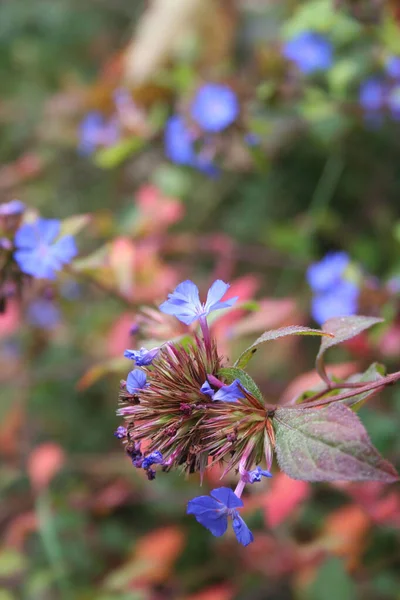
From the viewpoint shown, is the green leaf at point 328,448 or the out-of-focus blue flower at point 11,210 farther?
the out-of-focus blue flower at point 11,210

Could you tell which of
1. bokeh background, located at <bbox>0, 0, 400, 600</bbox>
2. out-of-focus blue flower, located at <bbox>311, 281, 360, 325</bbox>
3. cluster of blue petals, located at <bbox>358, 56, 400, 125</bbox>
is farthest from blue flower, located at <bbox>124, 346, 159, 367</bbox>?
cluster of blue petals, located at <bbox>358, 56, 400, 125</bbox>

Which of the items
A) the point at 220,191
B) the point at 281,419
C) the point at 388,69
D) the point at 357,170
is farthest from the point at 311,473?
the point at 220,191

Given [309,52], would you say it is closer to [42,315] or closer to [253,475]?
[42,315]

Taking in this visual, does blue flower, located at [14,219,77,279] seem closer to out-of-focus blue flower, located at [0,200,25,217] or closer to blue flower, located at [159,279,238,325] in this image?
out-of-focus blue flower, located at [0,200,25,217]

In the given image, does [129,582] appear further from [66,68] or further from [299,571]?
[66,68]

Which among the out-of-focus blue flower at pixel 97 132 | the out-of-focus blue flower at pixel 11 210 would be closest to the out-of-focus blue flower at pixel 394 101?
the out-of-focus blue flower at pixel 97 132

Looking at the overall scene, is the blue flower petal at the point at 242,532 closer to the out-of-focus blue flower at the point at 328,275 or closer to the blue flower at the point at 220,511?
the blue flower at the point at 220,511

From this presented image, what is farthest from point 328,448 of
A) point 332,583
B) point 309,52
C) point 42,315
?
point 42,315
